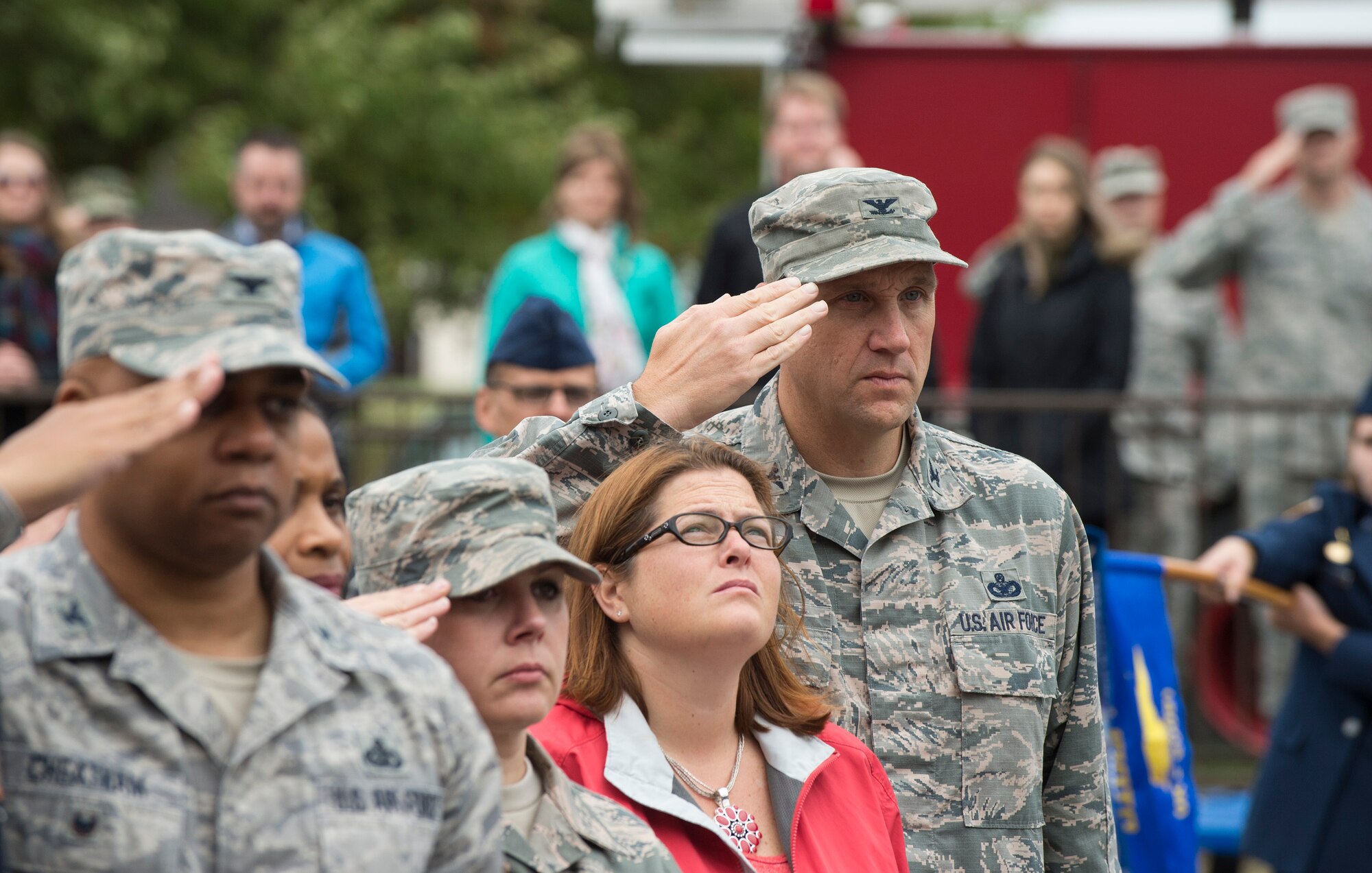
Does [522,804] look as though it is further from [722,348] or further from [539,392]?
[539,392]

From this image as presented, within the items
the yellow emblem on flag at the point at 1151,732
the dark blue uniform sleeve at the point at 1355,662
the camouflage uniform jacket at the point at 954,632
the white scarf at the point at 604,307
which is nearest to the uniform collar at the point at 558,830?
the camouflage uniform jacket at the point at 954,632

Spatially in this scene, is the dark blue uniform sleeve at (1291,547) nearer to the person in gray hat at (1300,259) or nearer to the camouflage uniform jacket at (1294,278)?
the person in gray hat at (1300,259)

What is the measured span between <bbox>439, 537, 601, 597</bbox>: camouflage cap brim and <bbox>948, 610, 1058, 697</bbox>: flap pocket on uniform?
3.47 ft

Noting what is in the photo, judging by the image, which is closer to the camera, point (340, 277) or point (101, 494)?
point (101, 494)

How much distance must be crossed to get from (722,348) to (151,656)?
1.48m

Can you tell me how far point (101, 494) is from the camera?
213 centimetres

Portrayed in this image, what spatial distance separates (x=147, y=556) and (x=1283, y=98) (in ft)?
31.2

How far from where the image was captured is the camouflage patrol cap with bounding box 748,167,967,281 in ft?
11.0

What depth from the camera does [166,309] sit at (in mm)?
2137

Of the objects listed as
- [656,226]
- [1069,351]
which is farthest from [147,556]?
[656,226]

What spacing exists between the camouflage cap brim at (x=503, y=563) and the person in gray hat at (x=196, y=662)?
27 centimetres

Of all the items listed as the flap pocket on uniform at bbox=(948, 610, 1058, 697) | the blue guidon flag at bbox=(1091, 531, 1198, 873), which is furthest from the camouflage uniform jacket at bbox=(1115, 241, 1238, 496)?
the flap pocket on uniform at bbox=(948, 610, 1058, 697)

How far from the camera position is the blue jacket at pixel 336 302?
7.67 metres

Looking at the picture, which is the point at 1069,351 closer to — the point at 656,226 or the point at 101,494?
the point at 101,494
